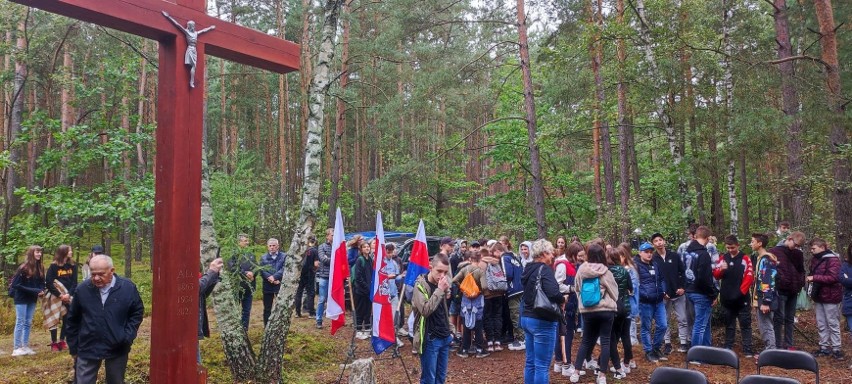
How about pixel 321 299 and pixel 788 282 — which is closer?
pixel 788 282

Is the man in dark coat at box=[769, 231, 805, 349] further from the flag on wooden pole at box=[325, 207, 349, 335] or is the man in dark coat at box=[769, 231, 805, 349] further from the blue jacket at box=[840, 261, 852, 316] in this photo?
the flag on wooden pole at box=[325, 207, 349, 335]

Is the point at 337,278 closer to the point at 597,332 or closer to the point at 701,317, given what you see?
the point at 597,332

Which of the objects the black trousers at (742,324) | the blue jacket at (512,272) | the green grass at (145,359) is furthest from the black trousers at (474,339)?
the black trousers at (742,324)

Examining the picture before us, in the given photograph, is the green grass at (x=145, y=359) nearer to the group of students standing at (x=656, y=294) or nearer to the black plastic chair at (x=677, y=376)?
the group of students standing at (x=656, y=294)

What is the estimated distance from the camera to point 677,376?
172 inches

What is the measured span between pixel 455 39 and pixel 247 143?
47.6 ft

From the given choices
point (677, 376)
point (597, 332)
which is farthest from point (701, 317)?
point (677, 376)

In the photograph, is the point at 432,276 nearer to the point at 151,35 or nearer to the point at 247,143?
the point at 151,35

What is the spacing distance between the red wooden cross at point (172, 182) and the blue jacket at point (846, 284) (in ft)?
27.0

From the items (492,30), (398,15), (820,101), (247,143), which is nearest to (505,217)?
(398,15)

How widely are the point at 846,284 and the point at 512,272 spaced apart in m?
4.55

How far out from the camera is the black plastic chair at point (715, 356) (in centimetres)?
495

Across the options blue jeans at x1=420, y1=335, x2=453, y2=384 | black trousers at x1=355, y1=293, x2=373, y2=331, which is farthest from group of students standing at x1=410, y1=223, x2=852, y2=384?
black trousers at x1=355, y1=293, x2=373, y2=331

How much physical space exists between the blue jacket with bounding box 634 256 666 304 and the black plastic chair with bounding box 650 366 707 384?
3358mm
